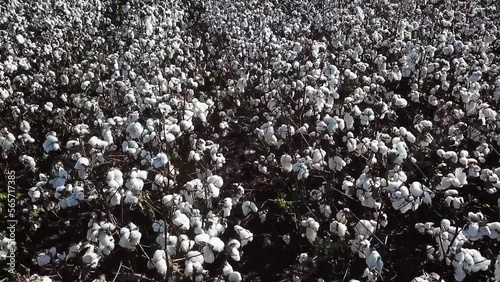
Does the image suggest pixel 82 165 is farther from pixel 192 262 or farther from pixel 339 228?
pixel 339 228

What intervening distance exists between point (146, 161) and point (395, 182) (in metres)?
1.63

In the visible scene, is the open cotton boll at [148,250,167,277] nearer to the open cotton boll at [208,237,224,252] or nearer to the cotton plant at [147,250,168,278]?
the cotton plant at [147,250,168,278]

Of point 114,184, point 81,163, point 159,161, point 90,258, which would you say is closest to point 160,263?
point 90,258

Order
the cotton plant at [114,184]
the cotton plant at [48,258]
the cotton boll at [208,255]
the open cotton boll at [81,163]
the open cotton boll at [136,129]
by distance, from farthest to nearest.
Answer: the open cotton boll at [136,129] < the open cotton boll at [81,163] < the cotton plant at [114,184] < the cotton plant at [48,258] < the cotton boll at [208,255]

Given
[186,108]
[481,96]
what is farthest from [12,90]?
[481,96]

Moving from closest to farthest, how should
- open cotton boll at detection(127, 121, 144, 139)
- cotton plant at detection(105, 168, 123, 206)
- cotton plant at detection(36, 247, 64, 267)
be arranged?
1. cotton plant at detection(36, 247, 64, 267)
2. cotton plant at detection(105, 168, 123, 206)
3. open cotton boll at detection(127, 121, 144, 139)

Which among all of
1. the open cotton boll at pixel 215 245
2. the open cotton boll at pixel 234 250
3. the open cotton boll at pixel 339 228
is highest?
the open cotton boll at pixel 215 245

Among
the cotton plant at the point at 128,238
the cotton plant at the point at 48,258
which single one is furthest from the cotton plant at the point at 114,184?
the cotton plant at the point at 48,258

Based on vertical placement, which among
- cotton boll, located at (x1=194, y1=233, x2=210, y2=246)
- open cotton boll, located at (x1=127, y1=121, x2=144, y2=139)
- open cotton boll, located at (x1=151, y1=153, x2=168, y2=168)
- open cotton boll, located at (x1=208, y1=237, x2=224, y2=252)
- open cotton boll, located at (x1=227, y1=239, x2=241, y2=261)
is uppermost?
open cotton boll, located at (x1=127, y1=121, x2=144, y2=139)

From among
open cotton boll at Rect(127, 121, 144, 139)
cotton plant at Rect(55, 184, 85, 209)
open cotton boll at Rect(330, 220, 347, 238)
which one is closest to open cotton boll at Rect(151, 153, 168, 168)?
open cotton boll at Rect(127, 121, 144, 139)

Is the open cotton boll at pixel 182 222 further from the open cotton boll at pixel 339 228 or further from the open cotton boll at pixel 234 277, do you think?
the open cotton boll at pixel 339 228

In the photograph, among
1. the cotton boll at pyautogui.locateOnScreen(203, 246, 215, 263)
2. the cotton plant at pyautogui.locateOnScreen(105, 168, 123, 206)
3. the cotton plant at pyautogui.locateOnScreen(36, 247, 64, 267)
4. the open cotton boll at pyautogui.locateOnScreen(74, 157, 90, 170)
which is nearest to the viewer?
the cotton boll at pyautogui.locateOnScreen(203, 246, 215, 263)

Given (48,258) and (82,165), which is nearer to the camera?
(48,258)

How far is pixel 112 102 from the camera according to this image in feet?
15.3
